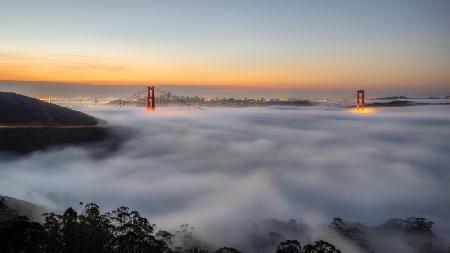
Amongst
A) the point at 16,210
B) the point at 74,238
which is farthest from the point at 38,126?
the point at 74,238

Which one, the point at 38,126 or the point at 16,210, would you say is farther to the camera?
the point at 38,126

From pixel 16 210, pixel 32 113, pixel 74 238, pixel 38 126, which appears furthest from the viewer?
pixel 32 113

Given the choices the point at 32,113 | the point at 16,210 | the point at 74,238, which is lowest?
the point at 16,210

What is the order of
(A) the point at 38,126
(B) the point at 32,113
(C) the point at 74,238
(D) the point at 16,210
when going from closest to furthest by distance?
(C) the point at 74,238 → (D) the point at 16,210 → (A) the point at 38,126 → (B) the point at 32,113

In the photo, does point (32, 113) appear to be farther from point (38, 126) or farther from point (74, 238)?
point (74, 238)

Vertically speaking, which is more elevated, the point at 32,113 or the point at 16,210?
the point at 32,113

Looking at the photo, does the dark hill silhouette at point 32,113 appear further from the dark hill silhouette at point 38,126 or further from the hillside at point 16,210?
the hillside at point 16,210

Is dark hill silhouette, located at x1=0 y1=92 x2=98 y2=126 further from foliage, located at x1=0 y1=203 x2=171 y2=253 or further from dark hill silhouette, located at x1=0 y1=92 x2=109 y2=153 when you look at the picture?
foliage, located at x1=0 y1=203 x2=171 y2=253

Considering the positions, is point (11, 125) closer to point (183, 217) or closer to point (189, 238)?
point (183, 217)
